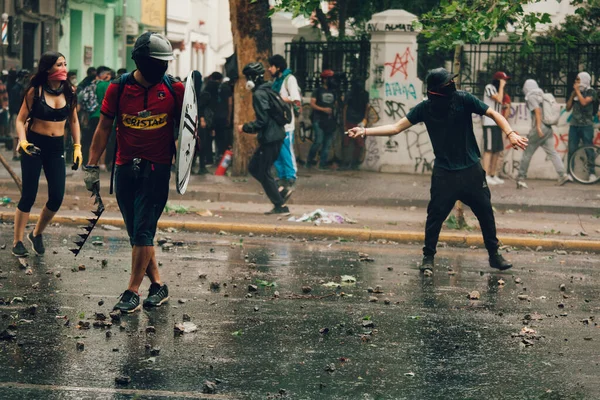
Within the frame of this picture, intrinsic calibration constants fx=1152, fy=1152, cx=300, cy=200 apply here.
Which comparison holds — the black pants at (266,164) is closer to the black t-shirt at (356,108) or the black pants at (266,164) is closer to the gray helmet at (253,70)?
the gray helmet at (253,70)

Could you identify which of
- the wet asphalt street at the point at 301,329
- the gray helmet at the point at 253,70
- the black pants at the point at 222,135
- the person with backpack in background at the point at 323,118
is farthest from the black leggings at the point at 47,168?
the person with backpack in background at the point at 323,118

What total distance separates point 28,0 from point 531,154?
17111mm

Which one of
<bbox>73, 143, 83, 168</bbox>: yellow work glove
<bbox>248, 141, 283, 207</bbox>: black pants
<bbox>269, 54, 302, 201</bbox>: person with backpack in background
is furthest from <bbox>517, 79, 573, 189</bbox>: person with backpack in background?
<bbox>73, 143, 83, 168</bbox>: yellow work glove

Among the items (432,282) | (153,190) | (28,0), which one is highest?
(28,0)

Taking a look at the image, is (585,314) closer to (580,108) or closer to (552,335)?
A: (552,335)

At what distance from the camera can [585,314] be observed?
8.30m

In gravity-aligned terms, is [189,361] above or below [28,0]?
below

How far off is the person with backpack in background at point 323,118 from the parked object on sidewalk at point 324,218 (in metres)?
6.40

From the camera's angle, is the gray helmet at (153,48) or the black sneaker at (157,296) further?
the black sneaker at (157,296)

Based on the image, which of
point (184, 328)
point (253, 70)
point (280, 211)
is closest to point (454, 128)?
point (184, 328)

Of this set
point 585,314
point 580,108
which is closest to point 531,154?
point 580,108

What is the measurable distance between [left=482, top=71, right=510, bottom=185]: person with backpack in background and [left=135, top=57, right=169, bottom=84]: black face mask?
11.1 m

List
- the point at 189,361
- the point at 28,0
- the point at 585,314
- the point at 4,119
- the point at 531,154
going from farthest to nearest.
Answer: the point at 28,0
the point at 4,119
the point at 531,154
the point at 585,314
the point at 189,361

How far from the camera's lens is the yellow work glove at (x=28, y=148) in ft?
31.8
